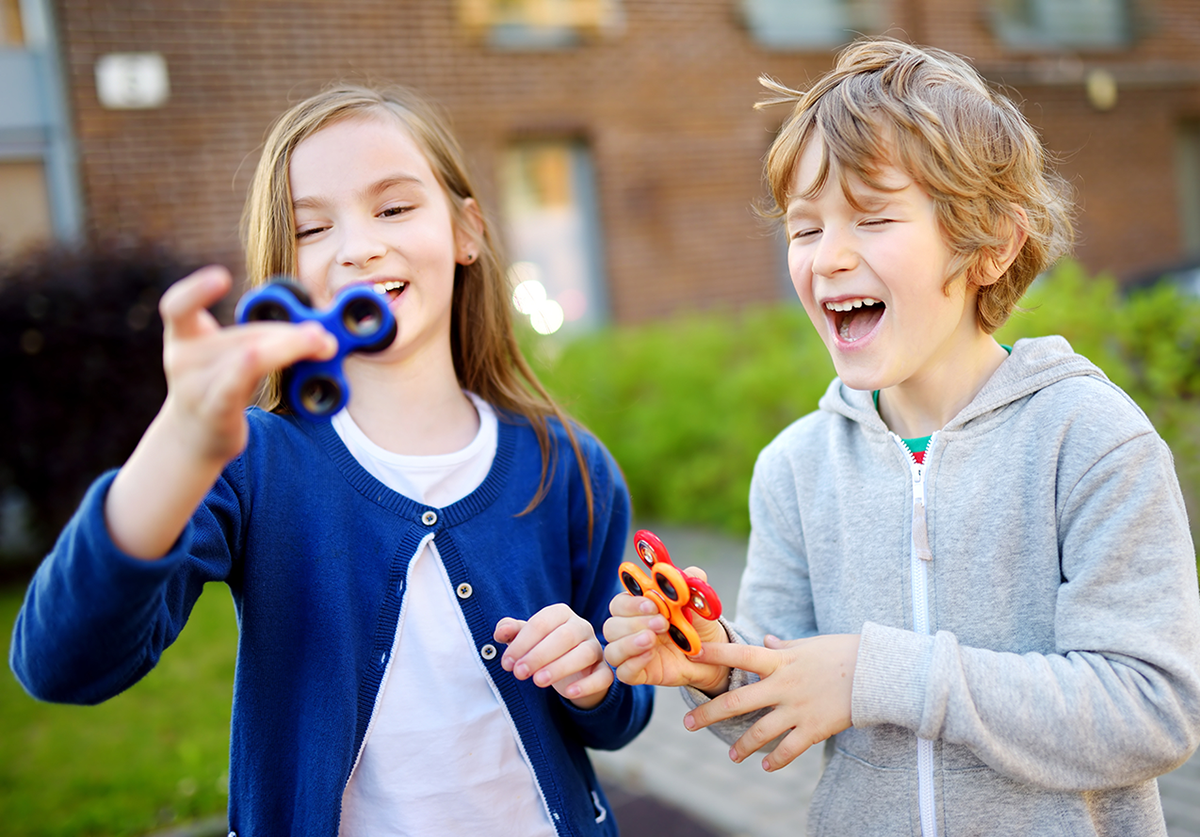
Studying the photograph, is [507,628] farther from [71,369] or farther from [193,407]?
[71,369]

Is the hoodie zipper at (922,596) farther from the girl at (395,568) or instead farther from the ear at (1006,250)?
the girl at (395,568)

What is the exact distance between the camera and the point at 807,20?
10.7 meters

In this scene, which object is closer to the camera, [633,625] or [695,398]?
[633,625]

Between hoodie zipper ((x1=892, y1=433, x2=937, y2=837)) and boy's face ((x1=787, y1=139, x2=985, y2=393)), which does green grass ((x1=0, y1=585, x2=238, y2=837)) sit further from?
boy's face ((x1=787, y1=139, x2=985, y2=393))

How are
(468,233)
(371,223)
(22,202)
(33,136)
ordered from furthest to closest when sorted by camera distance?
(22,202), (33,136), (468,233), (371,223)

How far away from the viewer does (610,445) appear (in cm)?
724

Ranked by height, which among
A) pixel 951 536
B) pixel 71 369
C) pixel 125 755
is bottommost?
pixel 125 755

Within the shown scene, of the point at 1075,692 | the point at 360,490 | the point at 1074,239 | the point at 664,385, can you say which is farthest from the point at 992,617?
the point at 664,385

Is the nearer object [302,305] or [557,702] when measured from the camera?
[302,305]

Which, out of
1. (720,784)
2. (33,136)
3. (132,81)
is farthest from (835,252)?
(33,136)

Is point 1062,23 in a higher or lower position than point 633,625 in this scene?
Answer: higher

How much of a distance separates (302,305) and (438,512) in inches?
23.7

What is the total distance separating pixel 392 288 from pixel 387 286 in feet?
0.04

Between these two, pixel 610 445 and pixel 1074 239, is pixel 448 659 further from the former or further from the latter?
pixel 610 445
